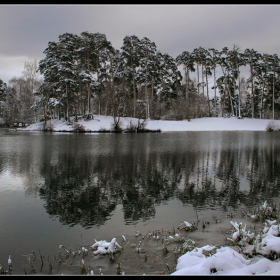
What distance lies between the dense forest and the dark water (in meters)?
33.7

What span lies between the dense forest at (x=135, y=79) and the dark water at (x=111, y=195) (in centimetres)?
3366

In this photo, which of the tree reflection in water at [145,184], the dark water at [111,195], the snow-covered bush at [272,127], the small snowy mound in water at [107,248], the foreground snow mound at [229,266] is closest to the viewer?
the foreground snow mound at [229,266]

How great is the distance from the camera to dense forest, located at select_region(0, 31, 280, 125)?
49.0 metres

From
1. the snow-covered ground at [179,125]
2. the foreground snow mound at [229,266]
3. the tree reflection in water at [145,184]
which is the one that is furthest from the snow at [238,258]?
the snow-covered ground at [179,125]

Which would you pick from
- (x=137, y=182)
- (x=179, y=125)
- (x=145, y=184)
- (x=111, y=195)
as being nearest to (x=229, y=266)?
(x=111, y=195)

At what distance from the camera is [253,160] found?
16.2m

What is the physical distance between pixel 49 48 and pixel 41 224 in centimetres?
5026

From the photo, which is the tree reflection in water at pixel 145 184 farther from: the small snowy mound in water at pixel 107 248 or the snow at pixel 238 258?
the snow at pixel 238 258

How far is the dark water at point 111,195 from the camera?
6215 millimetres

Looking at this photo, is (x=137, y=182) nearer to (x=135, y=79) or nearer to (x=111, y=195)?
(x=111, y=195)

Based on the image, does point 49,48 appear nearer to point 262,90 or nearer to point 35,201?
point 262,90

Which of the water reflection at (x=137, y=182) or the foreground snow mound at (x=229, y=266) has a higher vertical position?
the foreground snow mound at (x=229, y=266)

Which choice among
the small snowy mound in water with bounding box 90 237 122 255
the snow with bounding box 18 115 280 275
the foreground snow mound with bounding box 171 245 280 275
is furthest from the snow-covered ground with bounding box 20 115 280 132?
the foreground snow mound with bounding box 171 245 280 275

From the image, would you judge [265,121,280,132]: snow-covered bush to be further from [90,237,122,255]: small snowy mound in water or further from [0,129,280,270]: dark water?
[90,237,122,255]: small snowy mound in water
